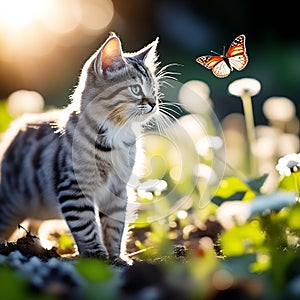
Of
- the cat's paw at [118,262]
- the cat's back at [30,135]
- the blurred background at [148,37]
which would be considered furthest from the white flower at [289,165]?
the blurred background at [148,37]

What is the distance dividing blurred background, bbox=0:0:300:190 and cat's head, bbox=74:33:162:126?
212cm

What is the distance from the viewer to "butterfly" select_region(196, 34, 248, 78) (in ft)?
9.11

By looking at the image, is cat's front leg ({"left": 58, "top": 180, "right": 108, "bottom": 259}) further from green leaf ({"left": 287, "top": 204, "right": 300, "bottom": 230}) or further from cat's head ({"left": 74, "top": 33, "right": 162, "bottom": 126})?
green leaf ({"left": 287, "top": 204, "right": 300, "bottom": 230})

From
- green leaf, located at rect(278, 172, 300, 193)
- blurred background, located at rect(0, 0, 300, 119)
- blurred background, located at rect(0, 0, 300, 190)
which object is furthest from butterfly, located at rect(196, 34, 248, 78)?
blurred background, located at rect(0, 0, 300, 119)

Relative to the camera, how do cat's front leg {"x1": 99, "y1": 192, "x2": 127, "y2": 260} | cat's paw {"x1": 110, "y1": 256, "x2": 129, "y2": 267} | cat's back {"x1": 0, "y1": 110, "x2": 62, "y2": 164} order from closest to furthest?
1. cat's paw {"x1": 110, "y1": 256, "x2": 129, "y2": 267}
2. cat's front leg {"x1": 99, "y1": 192, "x2": 127, "y2": 260}
3. cat's back {"x1": 0, "y1": 110, "x2": 62, "y2": 164}

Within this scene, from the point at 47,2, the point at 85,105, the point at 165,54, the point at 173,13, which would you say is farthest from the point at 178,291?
the point at 173,13

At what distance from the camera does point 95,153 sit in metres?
3.00

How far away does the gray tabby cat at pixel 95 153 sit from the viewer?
2.98m

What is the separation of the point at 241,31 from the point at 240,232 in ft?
24.5

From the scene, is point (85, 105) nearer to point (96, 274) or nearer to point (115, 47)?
point (115, 47)

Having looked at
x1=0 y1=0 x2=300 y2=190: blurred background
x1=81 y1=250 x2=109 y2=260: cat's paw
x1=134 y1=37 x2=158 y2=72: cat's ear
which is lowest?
x1=81 y1=250 x2=109 y2=260: cat's paw

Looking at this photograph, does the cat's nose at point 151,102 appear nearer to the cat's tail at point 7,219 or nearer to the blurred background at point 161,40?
the cat's tail at point 7,219

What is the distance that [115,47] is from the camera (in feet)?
9.73

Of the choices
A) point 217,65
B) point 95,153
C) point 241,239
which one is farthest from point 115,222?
point 241,239
